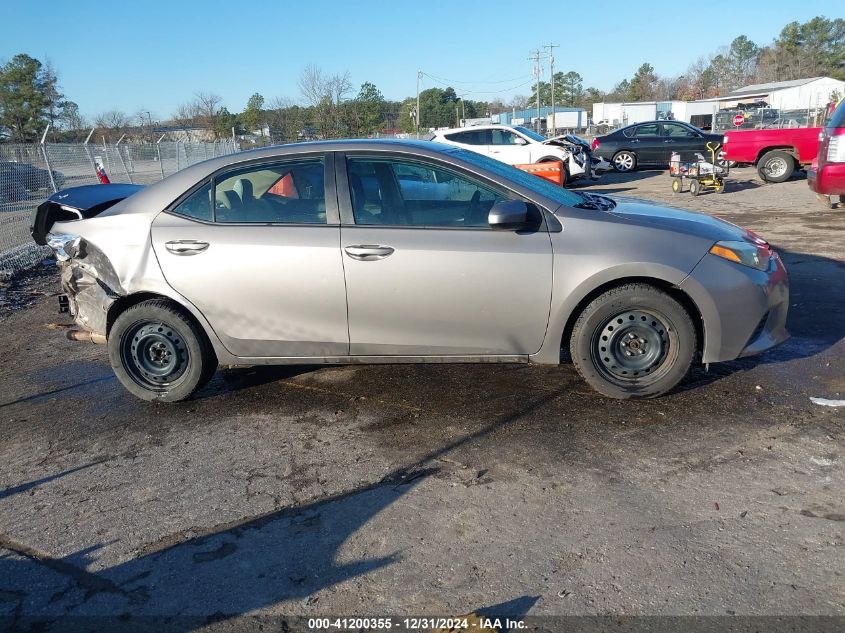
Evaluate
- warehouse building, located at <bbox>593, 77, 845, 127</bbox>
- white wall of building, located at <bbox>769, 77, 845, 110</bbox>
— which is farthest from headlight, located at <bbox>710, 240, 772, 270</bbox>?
white wall of building, located at <bbox>769, 77, 845, 110</bbox>

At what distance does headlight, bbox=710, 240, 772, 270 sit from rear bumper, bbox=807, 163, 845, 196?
7141 millimetres

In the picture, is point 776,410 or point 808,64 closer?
point 776,410

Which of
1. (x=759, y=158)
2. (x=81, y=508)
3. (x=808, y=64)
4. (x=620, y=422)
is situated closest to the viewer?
(x=81, y=508)

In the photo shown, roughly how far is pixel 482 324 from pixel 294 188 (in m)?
1.54

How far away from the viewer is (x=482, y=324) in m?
4.16

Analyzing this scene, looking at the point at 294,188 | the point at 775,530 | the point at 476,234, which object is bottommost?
the point at 775,530

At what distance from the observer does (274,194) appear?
444 cm

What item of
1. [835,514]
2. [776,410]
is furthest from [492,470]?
[776,410]

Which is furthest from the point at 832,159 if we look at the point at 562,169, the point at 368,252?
the point at 368,252

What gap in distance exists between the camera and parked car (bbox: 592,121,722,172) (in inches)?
824

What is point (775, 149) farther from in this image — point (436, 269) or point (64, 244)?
point (64, 244)

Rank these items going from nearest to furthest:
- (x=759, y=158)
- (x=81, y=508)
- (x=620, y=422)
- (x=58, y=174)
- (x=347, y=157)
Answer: (x=81, y=508) < (x=620, y=422) < (x=347, y=157) < (x=58, y=174) < (x=759, y=158)

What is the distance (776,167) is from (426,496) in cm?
1635

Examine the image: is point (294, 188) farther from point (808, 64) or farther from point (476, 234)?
point (808, 64)
